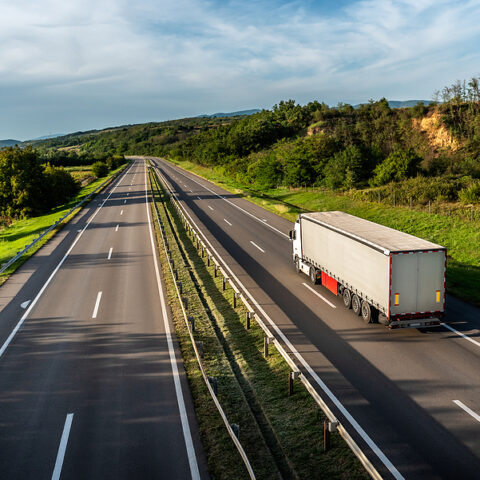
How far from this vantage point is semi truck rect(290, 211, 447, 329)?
13.5 meters

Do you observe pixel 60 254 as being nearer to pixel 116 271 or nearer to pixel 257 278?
pixel 116 271

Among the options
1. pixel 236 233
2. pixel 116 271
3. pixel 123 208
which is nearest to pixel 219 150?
pixel 123 208

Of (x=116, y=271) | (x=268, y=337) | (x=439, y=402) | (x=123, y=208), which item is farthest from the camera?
(x=123, y=208)

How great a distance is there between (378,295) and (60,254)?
21.0m

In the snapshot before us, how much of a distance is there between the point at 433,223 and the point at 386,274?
20.6 meters

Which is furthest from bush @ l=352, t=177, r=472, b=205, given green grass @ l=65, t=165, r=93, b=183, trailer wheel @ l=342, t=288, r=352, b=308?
green grass @ l=65, t=165, r=93, b=183

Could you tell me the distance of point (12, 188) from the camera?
164 feet

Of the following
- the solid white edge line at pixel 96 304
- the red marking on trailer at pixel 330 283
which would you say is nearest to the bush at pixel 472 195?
the red marking on trailer at pixel 330 283

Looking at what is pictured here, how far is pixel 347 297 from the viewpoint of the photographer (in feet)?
54.2

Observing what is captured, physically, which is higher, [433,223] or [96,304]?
[433,223]

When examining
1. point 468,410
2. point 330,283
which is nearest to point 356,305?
point 330,283

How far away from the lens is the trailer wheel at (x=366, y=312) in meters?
14.9

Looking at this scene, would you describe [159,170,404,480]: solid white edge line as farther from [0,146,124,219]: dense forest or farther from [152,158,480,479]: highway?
[0,146,124,219]: dense forest

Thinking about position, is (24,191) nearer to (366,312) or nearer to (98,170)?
(366,312)
